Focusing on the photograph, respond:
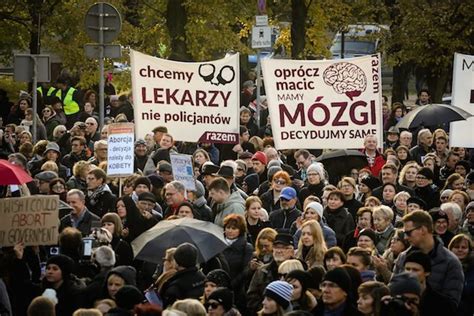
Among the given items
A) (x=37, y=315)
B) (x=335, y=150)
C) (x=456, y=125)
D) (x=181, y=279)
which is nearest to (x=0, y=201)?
(x=181, y=279)

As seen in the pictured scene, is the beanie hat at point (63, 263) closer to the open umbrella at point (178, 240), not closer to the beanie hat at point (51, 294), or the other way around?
the beanie hat at point (51, 294)

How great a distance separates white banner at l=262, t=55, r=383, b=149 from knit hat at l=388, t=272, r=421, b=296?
1021 cm

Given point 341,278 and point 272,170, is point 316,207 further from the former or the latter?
point 272,170

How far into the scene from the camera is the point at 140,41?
35094 mm

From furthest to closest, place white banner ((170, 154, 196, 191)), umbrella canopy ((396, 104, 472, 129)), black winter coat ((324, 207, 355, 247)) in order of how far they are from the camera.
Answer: umbrella canopy ((396, 104, 472, 129)) < white banner ((170, 154, 196, 191)) < black winter coat ((324, 207, 355, 247))

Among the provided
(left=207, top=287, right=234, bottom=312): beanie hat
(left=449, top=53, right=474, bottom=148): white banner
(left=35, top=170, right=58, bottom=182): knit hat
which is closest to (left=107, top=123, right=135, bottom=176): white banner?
(left=35, top=170, right=58, bottom=182): knit hat

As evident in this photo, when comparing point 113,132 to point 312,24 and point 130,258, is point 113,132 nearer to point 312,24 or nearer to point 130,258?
point 130,258

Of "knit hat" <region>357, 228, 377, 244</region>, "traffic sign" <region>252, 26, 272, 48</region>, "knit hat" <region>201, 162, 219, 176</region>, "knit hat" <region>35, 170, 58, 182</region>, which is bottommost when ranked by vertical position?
"knit hat" <region>357, 228, 377, 244</region>

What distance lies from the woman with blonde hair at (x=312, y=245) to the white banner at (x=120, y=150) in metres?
4.37

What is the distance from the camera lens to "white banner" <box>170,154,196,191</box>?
17.9m

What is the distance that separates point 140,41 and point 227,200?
1825 centimetres

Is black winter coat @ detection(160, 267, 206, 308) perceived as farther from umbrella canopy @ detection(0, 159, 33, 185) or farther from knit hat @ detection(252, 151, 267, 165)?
knit hat @ detection(252, 151, 267, 165)

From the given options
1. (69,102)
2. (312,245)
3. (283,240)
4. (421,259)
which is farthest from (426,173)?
(69,102)

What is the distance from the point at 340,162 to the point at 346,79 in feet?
4.41
